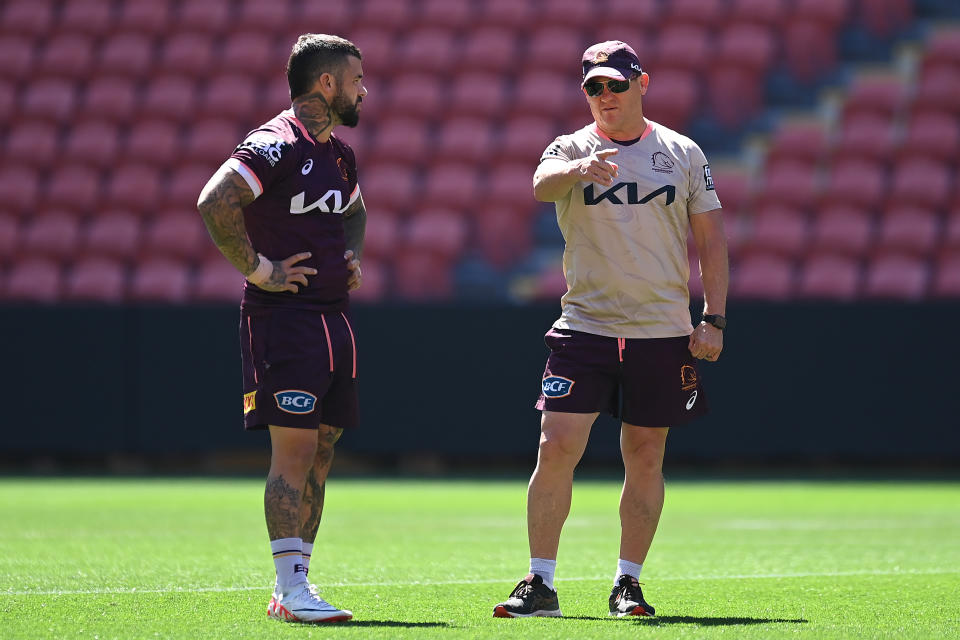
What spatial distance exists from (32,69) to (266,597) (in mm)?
14045

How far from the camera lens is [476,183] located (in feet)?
50.5

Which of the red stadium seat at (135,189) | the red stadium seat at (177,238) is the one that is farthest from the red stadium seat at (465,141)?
the red stadium seat at (135,189)

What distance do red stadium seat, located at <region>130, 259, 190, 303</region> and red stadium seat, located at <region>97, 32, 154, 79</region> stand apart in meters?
3.40

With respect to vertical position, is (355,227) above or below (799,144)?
below

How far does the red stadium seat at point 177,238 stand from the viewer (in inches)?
602

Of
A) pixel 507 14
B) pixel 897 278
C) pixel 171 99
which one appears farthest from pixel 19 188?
pixel 897 278

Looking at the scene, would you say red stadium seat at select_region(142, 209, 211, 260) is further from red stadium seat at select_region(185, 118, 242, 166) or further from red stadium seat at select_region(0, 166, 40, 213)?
red stadium seat at select_region(0, 166, 40, 213)

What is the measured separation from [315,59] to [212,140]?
38.5ft

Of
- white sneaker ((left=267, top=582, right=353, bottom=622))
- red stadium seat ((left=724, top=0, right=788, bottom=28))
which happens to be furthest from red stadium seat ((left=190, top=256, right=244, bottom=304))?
white sneaker ((left=267, top=582, right=353, bottom=622))

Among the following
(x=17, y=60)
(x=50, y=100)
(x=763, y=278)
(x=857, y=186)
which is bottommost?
(x=763, y=278)

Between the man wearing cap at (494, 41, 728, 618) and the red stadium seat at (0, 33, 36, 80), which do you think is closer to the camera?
the man wearing cap at (494, 41, 728, 618)

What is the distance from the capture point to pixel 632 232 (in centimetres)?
496

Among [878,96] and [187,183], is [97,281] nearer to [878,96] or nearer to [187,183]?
[187,183]

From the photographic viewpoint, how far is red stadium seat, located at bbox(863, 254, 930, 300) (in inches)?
535
